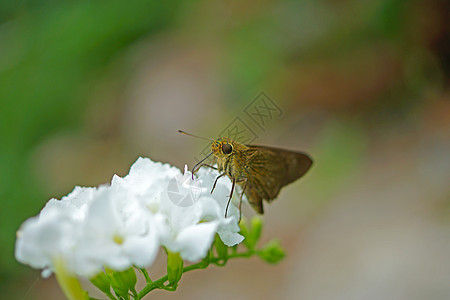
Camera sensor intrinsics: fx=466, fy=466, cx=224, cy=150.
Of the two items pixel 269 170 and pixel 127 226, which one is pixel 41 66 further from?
pixel 127 226

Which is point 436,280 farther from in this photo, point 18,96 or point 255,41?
point 18,96

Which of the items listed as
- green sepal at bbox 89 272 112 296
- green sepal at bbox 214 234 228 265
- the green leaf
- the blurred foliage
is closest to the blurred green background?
the blurred foliage

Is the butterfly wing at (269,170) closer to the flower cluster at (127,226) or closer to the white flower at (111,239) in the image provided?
the flower cluster at (127,226)

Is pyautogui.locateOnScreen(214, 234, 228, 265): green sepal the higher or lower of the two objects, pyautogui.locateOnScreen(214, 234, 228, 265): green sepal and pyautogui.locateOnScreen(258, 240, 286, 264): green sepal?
the lower

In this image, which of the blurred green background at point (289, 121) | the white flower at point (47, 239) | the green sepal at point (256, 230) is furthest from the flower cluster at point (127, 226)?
the blurred green background at point (289, 121)

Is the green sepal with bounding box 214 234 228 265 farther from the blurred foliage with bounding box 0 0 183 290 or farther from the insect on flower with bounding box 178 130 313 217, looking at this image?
the blurred foliage with bounding box 0 0 183 290

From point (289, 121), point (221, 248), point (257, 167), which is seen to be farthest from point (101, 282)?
point (289, 121)
